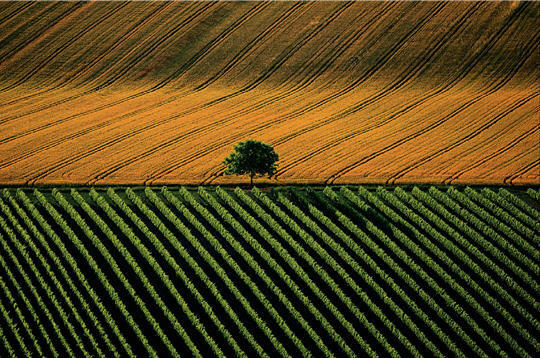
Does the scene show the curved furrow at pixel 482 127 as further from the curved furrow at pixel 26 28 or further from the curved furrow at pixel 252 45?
the curved furrow at pixel 26 28

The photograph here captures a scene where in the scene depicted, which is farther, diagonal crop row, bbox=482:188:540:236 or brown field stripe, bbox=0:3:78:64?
brown field stripe, bbox=0:3:78:64

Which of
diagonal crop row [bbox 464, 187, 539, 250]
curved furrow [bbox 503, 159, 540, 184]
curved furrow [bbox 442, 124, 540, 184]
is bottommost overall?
diagonal crop row [bbox 464, 187, 539, 250]

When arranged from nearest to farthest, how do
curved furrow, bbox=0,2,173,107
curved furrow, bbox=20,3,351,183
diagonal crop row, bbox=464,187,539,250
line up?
diagonal crop row, bbox=464,187,539,250 → curved furrow, bbox=20,3,351,183 → curved furrow, bbox=0,2,173,107

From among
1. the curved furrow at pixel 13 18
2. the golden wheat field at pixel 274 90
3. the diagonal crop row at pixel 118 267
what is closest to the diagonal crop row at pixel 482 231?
the golden wheat field at pixel 274 90

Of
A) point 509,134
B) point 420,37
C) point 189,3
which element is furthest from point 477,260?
point 189,3

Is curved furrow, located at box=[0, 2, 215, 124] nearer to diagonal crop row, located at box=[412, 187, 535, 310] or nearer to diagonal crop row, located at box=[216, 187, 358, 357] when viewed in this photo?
diagonal crop row, located at box=[216, 187, 358, 357]

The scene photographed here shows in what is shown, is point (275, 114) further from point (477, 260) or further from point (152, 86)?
point (477, 260)

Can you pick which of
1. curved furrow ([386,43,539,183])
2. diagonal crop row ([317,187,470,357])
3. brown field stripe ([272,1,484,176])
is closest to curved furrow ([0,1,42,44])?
brown field stripe ([272,1,484,176])
